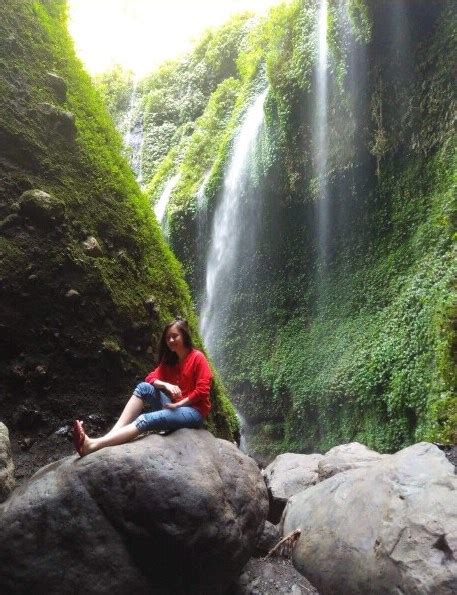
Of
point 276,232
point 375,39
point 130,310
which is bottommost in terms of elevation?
point 130,310

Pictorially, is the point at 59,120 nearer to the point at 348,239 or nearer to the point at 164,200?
the point at 348,239

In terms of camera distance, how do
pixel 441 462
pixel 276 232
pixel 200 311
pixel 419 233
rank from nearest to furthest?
1. pixel 441 462
2. pixel 419 233
3. pixel 276 232
4. pixel 200 311

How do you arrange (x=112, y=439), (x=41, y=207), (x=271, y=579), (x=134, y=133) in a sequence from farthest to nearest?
1. (x=134, y=133)
2. (x=41, y=207)
3. (x=271, y=579)
4. (x=112, y=439)

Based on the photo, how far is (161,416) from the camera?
11.6 feet

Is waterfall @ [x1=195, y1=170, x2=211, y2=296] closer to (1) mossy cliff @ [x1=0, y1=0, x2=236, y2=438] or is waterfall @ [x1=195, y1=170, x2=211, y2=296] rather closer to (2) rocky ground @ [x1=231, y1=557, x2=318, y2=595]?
(1) mossy cliff @ [x1=0, y1=0, x2=236, y2=438]

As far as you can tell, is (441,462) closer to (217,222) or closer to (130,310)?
(130,310)

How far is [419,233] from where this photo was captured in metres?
9.83

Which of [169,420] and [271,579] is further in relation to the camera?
[271,579]

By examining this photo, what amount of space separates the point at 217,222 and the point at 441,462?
12739 mm

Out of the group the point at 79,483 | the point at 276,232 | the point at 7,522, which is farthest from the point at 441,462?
the point at 276,232

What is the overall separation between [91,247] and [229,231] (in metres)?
10.7

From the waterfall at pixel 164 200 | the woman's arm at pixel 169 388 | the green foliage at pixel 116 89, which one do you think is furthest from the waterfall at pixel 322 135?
the green foliage at pixel 116 89

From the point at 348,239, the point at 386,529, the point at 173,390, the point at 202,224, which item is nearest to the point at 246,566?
the point at 386,529

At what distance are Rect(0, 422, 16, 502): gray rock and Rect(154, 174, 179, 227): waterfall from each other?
49.2 ft
